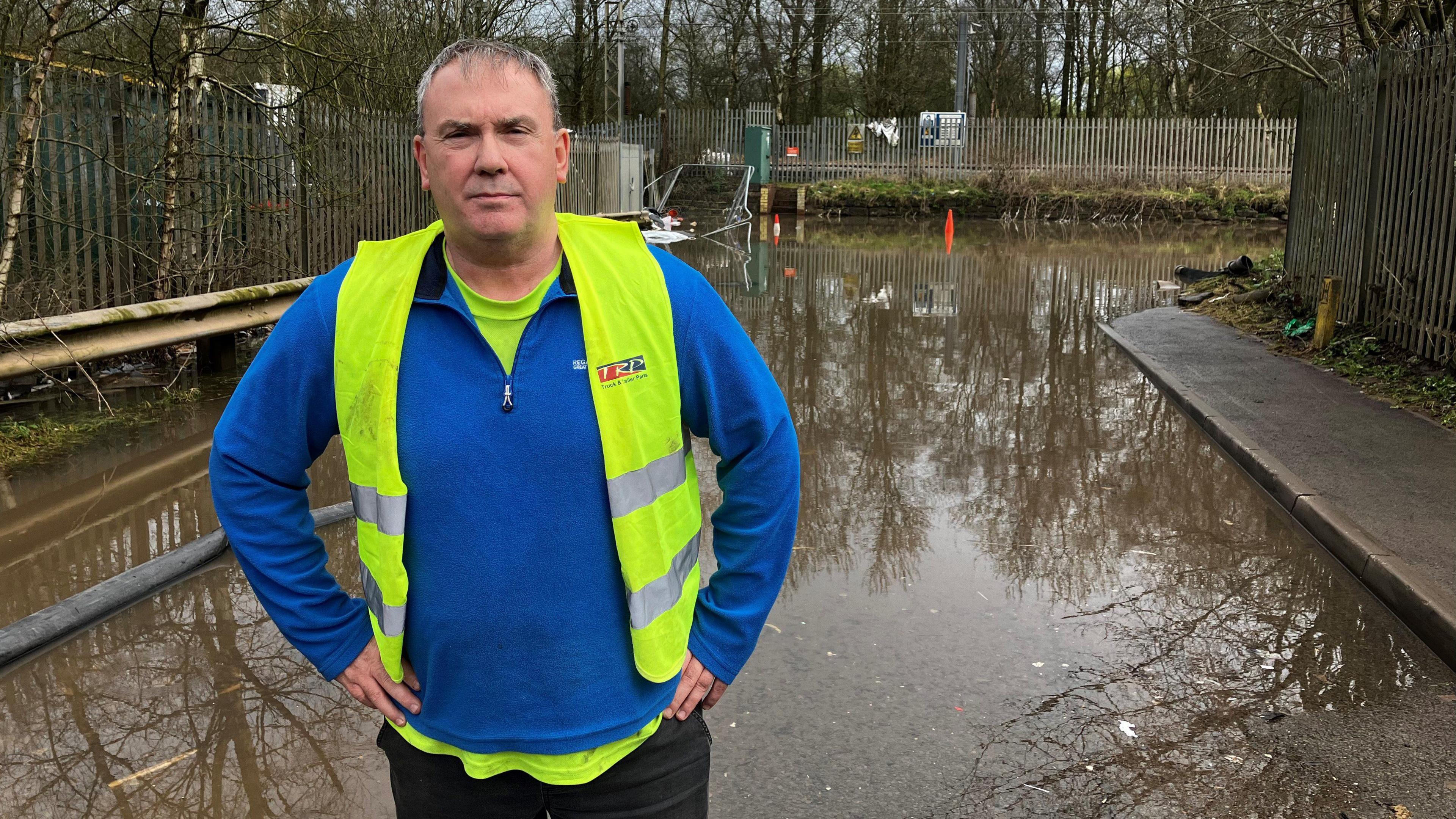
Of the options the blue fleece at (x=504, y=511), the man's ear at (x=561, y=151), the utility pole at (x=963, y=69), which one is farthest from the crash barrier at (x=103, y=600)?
the utility pole at (x=963, y=69)

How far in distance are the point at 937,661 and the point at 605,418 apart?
311cm

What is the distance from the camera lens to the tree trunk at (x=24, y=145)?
27.1 ft

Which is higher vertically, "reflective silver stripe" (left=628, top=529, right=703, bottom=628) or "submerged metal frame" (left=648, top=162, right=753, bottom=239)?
"submerged metal frame" (left=648, top=162, right=753, bottom=239)

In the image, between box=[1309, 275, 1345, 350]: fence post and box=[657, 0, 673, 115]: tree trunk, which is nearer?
box=[1309, 275, 1345, 350]: fence post

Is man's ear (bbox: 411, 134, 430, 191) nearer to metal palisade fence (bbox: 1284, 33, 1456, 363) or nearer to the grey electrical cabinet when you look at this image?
metal palisade fence (bbox: 1284, 33, 1456, 363)

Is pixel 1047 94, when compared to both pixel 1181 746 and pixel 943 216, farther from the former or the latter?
pixel 1181 746

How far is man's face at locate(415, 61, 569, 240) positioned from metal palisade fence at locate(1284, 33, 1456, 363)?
362 inches

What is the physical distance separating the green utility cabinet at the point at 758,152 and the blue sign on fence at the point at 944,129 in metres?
5.28

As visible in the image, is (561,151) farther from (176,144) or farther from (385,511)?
(176,144)

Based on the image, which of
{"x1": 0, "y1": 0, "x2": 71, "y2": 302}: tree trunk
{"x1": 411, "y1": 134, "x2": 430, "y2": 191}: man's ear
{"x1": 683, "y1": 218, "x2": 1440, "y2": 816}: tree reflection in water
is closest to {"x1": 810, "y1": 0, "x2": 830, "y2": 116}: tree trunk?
{"x1": 683, "y1": 218, "x2": 1440, "y2": 816}: tree reflection in water

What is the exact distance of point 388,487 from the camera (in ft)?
7.00

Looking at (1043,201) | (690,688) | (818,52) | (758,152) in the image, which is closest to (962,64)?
(818,52)

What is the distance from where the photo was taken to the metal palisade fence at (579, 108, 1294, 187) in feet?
130

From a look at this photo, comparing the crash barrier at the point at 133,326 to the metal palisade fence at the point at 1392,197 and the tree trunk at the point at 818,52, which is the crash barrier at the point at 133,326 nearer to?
the metal palisade fence at the point at 1392,197
